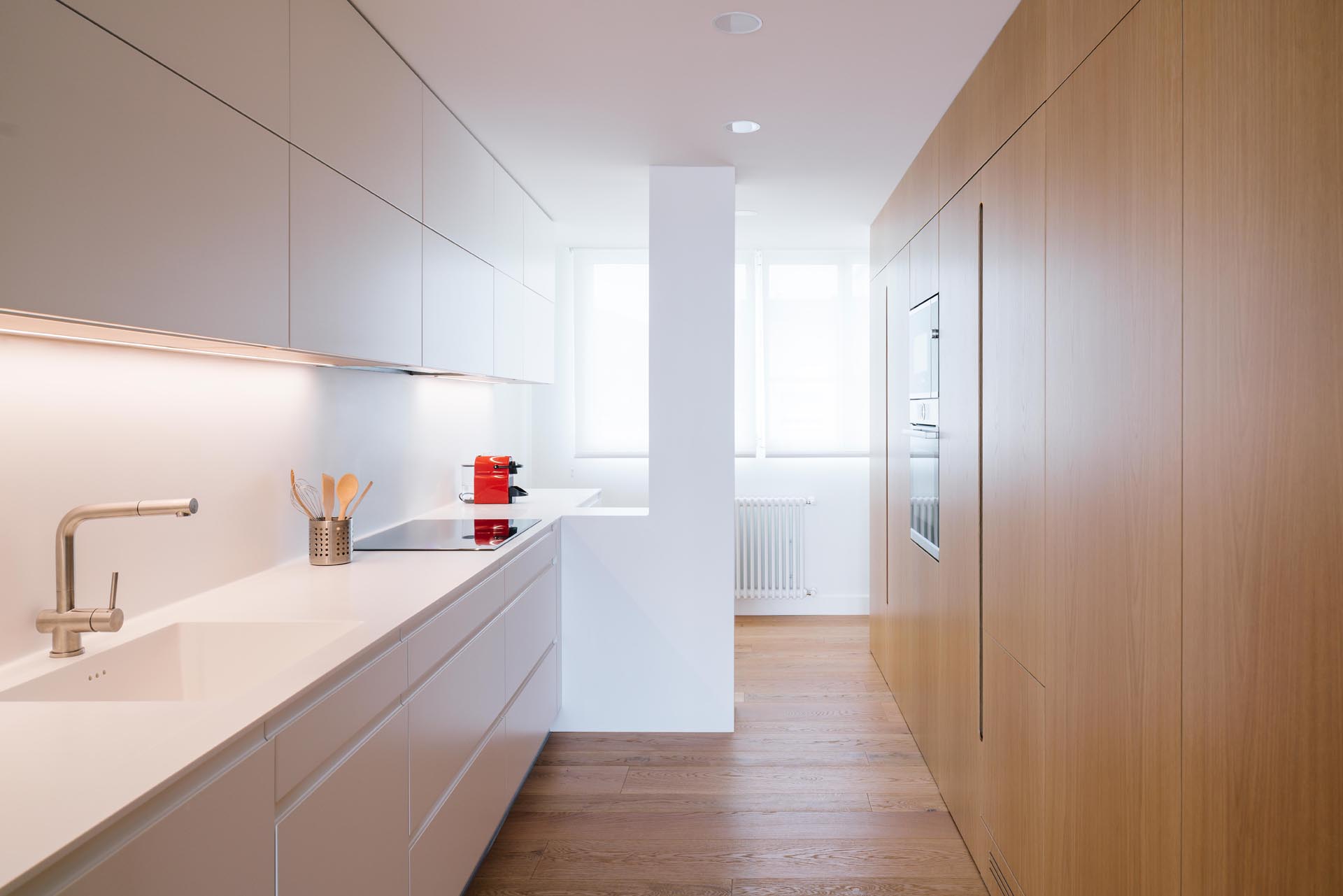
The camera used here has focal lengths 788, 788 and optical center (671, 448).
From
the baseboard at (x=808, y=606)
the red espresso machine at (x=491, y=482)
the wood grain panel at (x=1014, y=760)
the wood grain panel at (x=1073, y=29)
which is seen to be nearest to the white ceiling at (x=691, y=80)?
the wood grain panel at (x=1073, y=29)

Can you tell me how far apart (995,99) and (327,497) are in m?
2.38

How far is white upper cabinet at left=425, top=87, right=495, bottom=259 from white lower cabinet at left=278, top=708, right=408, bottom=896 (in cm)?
177

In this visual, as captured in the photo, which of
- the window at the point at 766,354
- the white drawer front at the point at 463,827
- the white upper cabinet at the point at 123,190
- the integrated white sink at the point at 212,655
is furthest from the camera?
the window at the point at 766,354

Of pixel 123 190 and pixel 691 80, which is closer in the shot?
pixel 123 190

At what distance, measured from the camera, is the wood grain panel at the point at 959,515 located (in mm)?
2619

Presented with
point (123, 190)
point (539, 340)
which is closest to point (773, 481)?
point (539, 340)

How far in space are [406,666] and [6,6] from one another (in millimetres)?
1381

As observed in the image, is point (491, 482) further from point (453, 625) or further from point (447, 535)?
point (453, 625)

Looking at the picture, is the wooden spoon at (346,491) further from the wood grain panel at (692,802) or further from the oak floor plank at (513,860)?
the wood grain panel at (692,802)

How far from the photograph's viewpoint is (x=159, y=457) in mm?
1899

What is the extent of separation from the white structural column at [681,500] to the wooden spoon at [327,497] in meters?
1.32

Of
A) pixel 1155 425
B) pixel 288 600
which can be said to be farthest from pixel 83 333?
pixel 1155 425

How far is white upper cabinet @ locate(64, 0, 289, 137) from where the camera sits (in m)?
1.33

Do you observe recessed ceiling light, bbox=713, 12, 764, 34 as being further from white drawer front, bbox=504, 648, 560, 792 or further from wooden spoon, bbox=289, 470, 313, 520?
white drawer front, bbox=504, 648, 560, 792
